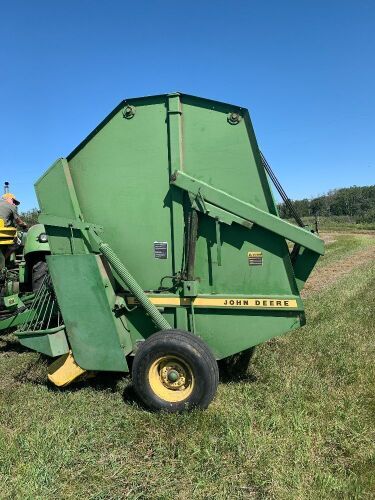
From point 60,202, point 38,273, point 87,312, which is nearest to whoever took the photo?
point 87,312

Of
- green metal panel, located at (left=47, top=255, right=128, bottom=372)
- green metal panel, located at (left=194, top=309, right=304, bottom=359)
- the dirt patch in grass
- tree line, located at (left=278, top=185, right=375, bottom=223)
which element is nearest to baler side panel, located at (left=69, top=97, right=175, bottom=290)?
green metal panel, located at (left=47, top=255, right=128, bottom=372)

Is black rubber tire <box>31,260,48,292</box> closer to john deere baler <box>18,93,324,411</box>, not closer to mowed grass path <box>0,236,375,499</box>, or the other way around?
→ mowed grass path <box>0,236,375,499</box>

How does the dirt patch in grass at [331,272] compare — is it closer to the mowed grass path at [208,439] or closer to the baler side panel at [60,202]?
the mowed grass path at [208,439]

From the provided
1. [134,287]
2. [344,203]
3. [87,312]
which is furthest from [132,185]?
[344,203]

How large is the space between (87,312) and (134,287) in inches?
19.0

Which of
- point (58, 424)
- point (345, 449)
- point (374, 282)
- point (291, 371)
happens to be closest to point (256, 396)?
point (291, 371)

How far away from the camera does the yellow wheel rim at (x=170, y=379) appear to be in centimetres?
391

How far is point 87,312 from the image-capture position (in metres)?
4.18

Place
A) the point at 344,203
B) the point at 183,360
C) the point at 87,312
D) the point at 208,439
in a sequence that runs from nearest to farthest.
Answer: the point at 208,439 → the point at 183,360 → the point at 87,312 → the point at 344,203

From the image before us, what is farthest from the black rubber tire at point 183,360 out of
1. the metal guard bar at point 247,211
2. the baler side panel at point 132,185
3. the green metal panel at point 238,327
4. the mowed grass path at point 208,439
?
the metal guard bar at point 247,211

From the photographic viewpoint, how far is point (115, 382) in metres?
4.60

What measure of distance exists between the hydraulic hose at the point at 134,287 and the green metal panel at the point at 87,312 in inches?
5.8

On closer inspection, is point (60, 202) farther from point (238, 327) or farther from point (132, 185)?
point (238, 327)

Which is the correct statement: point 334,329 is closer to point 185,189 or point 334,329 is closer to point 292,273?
point 292,273
